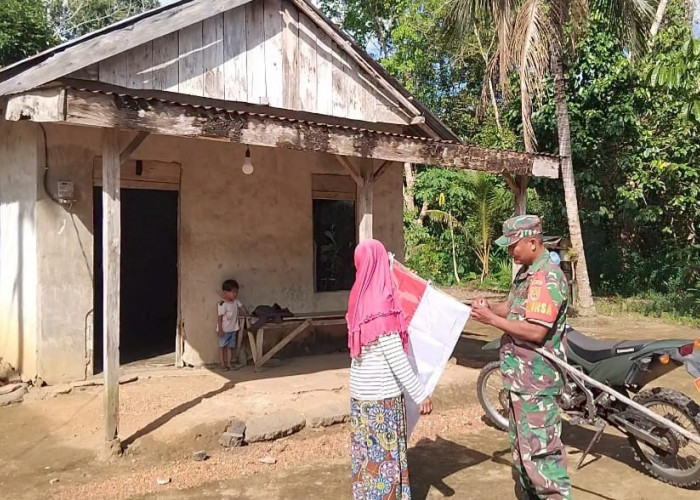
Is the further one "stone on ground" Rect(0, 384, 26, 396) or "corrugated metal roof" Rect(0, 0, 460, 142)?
"corrugated metal roof" Rect(0, 0, 460, 142)

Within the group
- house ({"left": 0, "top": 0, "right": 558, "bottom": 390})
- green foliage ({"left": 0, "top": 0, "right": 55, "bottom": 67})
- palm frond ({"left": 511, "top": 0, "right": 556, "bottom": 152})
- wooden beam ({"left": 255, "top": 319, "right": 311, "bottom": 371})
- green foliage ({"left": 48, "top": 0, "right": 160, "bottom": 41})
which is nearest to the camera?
house ({"left": 0, "top": 0, "right": 558, "bottom": 390})

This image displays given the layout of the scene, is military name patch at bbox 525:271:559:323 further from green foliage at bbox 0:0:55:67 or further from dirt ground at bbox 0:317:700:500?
green foliage at bbox 0:0:55:67

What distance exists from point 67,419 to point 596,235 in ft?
47.9

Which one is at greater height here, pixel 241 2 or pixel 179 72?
pixel 241 2

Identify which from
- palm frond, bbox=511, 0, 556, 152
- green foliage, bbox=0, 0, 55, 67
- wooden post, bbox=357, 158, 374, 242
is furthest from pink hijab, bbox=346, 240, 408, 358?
green foliage, bbox=0, 0, 55, 67

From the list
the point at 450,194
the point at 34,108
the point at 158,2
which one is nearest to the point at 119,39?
the point at 34,108

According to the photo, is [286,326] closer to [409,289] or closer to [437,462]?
[437,462]

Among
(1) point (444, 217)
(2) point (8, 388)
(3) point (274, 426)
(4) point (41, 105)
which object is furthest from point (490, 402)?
(1) point (444, 217)

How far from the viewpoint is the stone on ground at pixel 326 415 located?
5.77m

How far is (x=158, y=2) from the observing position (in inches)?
1195

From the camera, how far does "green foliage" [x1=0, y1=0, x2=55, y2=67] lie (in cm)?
1606

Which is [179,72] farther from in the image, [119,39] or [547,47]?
[547,47]

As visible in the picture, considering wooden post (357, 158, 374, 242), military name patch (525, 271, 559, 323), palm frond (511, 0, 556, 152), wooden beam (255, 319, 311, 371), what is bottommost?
wooden beam (255, 319, 311, 371)

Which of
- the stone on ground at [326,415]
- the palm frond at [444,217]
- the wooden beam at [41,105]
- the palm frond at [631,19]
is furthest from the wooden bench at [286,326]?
the palm frond at [444,217]
